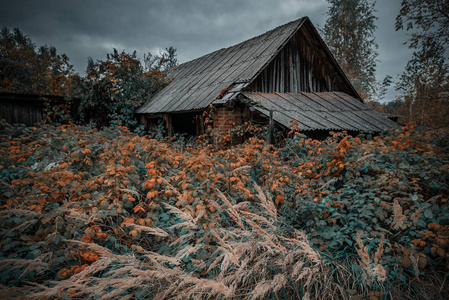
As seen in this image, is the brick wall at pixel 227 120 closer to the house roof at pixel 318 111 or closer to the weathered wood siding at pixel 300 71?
the house roof at pixel 318 111

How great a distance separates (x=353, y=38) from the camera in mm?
20594

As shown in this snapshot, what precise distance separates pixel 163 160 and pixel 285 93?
6.79 meters

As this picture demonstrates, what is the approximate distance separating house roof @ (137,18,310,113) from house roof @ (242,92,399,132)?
1.10 m

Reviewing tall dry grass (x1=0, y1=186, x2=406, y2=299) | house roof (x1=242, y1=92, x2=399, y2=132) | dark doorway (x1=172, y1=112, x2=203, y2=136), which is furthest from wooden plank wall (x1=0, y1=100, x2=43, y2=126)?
tall dry grass (x1=0, y1=186, x2=406, y2=299)

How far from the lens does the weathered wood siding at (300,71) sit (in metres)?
8.56

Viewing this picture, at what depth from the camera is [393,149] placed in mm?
3586

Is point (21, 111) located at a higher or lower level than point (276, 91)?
lower

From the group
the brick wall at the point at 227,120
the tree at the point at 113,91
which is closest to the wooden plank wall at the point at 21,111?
the tree at the point at 113,91

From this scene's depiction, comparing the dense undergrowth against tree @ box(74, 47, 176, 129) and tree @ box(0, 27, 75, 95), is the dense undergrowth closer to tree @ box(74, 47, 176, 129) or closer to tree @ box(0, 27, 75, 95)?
tree @ box(74, 47, 176, 129)

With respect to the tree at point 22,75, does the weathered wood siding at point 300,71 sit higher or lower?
lower

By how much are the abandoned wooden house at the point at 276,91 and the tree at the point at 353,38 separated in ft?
42.1

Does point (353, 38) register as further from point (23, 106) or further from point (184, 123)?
point (23, 106)

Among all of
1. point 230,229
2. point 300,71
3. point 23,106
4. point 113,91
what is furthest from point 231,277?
point 23,106

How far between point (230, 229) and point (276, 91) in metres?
7.16
